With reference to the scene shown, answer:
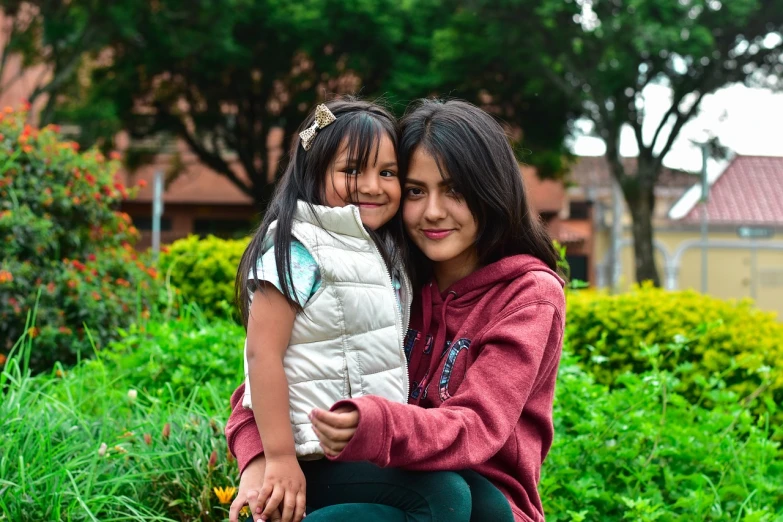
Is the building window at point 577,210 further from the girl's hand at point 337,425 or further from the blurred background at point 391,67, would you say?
the girl's hand at point 337,425

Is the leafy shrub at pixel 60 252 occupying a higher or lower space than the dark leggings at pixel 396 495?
higher

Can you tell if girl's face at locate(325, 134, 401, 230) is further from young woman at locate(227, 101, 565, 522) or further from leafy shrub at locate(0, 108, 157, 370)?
leafy shrub at locate(0, 108, 157, 370)

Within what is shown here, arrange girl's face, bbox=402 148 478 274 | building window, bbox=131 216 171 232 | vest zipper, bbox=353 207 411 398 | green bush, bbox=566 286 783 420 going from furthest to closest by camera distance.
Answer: building window, bbox=131 216 171 232 < green bush, bbox=566 286 783 420 < girl's face, bbox=402 148 478 274 < vest zipper, bbox=353 207 411 398

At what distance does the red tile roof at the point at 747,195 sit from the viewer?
1286 inches

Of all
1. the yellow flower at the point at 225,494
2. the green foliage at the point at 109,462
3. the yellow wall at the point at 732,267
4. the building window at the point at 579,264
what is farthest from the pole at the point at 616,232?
the yellow flower at the point at 225,494

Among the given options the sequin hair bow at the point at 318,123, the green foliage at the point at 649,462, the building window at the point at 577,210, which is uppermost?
the building window at the point at 577,210

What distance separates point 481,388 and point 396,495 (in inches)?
10.9

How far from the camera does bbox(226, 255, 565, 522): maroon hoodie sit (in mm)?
1773

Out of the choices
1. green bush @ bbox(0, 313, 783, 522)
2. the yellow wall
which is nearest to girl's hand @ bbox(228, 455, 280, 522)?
green bush @ bbox(0, 313, 783, 522)

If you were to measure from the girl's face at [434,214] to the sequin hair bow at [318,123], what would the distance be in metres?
0.22

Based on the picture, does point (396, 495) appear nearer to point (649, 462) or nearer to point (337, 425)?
point (337, 425)

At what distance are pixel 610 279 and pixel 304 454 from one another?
29.2 meters

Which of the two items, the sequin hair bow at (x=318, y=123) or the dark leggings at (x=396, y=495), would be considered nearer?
the dark leggings at (x=396, y=495)

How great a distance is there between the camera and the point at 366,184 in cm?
212
